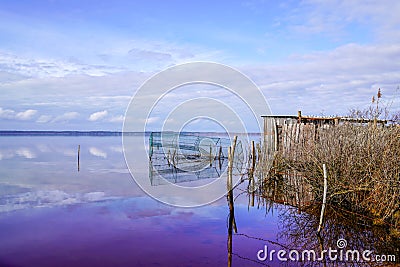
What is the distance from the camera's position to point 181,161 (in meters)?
26.1

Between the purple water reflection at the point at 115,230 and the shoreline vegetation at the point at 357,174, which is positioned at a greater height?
the shoreline vegetation at the point at 357,174

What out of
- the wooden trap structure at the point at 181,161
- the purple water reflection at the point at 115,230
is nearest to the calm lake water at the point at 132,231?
the purple water reflection at the point at 115,230

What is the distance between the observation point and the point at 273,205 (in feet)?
37.9

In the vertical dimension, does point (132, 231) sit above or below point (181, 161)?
below

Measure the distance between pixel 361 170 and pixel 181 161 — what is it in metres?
18.0

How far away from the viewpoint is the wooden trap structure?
753 inches

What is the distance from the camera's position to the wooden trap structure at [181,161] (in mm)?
19123

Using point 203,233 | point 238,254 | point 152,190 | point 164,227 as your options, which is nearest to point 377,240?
point 238,254

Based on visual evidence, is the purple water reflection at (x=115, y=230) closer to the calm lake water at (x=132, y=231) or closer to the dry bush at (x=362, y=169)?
the calm lake water at (x=132, y=231)

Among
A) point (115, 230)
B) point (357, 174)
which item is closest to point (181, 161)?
point (115, 230)

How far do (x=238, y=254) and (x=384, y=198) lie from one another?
3.54 metres

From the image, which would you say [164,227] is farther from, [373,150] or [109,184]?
[109,184]

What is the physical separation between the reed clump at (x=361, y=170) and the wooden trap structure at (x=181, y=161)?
845cm

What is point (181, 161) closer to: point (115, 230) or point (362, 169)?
point (115, 230)
